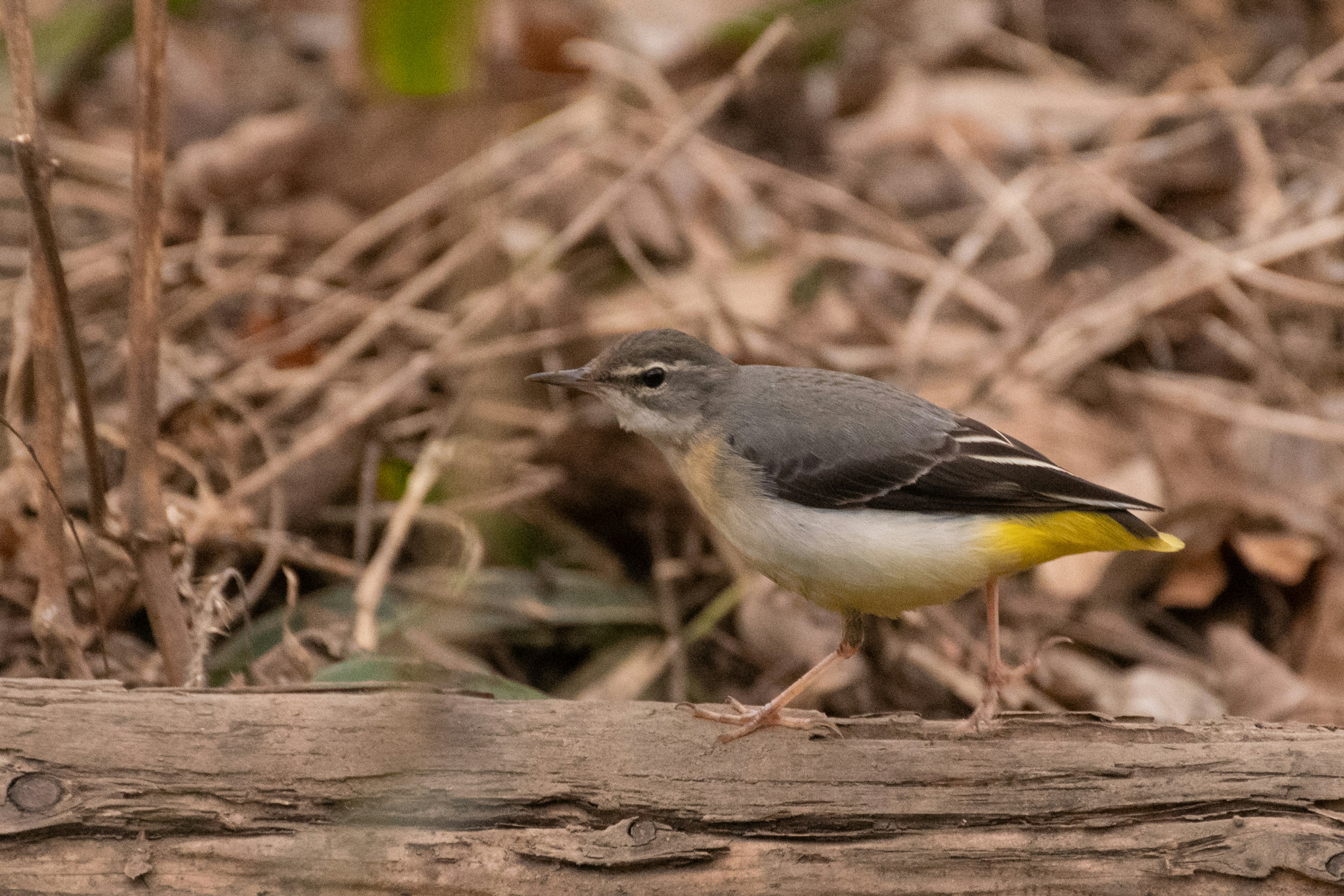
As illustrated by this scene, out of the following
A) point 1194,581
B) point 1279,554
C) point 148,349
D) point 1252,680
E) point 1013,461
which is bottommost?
point 1252,680

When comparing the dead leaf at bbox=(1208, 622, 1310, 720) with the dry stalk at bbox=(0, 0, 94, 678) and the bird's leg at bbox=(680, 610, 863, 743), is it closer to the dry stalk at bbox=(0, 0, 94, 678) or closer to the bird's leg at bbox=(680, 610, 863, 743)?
the bird's leg at bbox=(680, 610, 863, 743)

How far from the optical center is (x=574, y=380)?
149 inches

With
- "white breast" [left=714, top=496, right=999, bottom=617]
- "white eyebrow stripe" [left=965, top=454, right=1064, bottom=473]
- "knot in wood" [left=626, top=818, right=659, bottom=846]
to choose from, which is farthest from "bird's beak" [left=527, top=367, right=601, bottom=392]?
"knot in wood" [left=626, top=818, right=659, bottom=846]

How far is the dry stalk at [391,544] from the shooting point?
431cm

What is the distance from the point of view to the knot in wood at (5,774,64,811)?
262cm

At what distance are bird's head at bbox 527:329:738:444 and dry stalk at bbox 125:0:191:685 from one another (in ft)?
3.80

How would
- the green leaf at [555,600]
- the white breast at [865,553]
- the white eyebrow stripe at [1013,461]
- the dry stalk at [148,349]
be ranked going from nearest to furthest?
the dry stalk at [148,349]
the white breast at [865,553]
the white eyebrow stripe at [1013,461]
the green leaf at [555,600]

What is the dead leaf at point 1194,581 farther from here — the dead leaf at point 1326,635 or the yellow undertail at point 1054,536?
the yellow undertail at point 1054,536

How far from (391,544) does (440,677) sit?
112cm

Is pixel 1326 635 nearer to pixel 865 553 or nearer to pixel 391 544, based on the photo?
pixel 865 553

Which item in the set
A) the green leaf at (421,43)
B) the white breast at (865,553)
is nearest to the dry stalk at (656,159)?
the green leaf at (421,43)

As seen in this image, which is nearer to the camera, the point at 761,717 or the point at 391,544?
the point at 761,717

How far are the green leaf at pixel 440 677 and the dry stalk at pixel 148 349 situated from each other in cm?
50

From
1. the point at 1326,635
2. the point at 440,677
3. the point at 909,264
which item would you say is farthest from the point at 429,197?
the point at 1326,635
